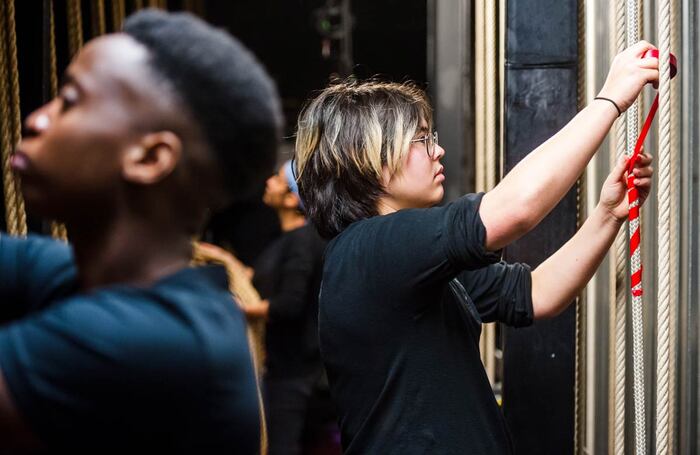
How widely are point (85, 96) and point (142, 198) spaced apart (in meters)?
0.11

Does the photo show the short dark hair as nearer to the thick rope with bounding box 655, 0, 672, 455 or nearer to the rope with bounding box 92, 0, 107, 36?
the thick rope with bounding box 655, 0, 672, 455

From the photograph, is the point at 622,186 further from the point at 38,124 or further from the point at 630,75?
the point at 38,124

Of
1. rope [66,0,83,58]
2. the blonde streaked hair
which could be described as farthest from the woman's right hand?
rope [66,0,83,58]

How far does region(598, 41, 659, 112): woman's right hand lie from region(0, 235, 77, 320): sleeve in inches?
34.5

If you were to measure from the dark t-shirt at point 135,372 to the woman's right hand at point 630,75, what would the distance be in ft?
2.68

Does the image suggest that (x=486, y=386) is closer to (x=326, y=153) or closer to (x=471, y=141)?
(x=326, y=153)

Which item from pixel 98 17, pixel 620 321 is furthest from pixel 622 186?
pixel 98 17

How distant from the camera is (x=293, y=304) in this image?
3.63m

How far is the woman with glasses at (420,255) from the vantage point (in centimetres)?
139

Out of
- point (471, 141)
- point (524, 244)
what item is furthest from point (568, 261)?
point (471, 141)

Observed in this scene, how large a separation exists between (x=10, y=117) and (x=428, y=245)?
3.98 feet

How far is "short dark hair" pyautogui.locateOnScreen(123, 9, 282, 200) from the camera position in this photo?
875 mm

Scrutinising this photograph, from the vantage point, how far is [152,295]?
83 cm

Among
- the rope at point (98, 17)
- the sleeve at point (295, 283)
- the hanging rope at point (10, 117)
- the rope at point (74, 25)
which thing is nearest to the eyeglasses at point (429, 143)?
the hanging rope at point (10, 117)
